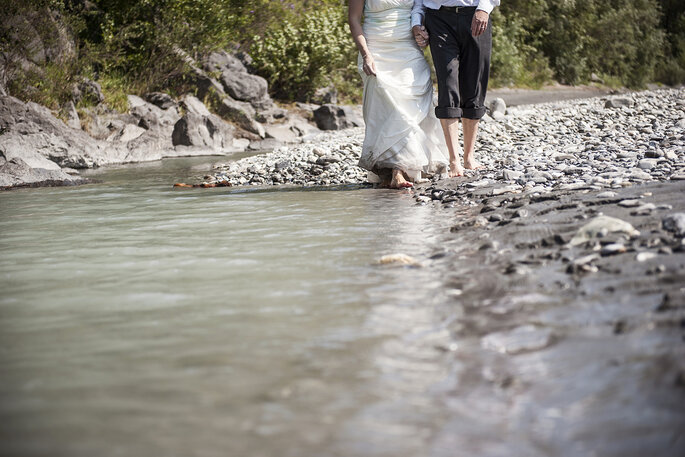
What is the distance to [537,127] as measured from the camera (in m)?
9.95

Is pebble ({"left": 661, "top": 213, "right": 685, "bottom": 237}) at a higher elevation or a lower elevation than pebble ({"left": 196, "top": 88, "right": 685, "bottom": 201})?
higher

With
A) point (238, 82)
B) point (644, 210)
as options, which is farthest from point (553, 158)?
point (238, 82)

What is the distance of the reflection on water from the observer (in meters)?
1.71

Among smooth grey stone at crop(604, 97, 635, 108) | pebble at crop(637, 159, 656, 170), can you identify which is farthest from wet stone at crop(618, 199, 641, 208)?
smooth grey stone at crop(604, 97, 635, 108)

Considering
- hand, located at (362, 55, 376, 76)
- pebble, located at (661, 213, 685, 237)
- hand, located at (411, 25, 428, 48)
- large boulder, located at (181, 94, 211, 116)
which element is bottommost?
pebble, located at (661, 213, 685, 237)

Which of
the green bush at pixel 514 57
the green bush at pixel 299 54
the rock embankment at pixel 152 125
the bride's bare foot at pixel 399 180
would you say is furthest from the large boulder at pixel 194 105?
the green bush at pixel 514 57

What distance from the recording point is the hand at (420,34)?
18.8 ft

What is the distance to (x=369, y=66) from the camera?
575 cm

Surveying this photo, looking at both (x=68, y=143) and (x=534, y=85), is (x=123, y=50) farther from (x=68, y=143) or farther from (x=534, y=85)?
(x=534, y=85)

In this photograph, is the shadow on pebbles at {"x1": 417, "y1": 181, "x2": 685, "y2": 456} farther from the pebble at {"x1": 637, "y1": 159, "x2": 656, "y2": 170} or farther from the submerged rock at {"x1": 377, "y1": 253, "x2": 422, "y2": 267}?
the pebble at {"x1": 637, "y1": 159, "x2": 656, "y2": 170}

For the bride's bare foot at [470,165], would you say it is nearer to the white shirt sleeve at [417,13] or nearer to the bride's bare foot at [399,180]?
the bride's bare foot at [399,180]

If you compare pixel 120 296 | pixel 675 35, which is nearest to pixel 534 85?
pixel 675 35

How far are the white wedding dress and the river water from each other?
4.57ft

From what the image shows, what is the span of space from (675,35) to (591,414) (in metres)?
35.7
